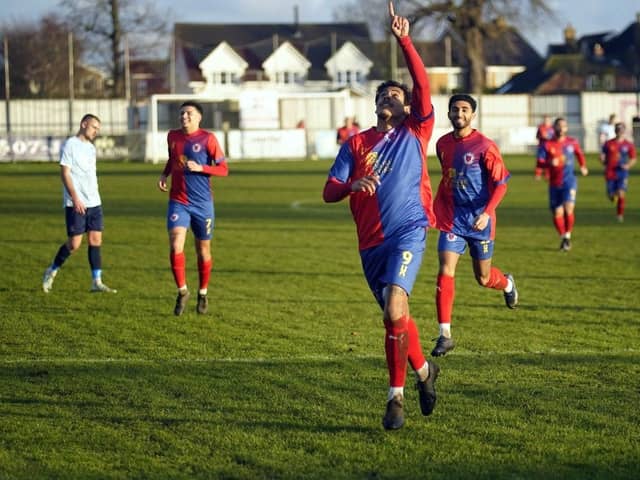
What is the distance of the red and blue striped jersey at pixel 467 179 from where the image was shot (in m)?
10.0

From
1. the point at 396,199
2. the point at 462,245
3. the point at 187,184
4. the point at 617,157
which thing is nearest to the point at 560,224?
the point at 617,157

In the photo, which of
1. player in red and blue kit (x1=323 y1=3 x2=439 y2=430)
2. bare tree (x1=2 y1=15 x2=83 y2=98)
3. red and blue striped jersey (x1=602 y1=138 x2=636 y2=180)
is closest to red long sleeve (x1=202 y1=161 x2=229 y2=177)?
player in red and blue kit (x1=323 y1=3 x2=439 y2=430)

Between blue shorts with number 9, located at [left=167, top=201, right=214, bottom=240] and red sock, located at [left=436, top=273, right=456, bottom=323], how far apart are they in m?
3.13

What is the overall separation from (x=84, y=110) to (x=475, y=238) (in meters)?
53.2

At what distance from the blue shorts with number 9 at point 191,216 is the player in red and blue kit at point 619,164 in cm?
1293

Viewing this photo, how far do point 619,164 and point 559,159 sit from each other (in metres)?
5.04

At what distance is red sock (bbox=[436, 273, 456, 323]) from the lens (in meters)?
9.98

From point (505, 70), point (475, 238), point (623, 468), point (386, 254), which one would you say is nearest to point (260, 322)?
point (475, 238)

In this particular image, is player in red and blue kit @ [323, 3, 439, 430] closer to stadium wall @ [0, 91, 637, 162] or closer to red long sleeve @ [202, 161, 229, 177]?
red long sleeve @ [202, 161, 229, 177]

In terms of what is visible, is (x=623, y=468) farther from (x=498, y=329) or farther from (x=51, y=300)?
(x=51, y=300)

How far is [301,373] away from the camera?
8.90 m

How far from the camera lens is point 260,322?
11594 millimetres

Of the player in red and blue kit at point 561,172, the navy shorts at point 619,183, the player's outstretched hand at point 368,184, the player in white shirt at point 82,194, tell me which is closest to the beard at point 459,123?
the player's outstretched hand at point 368,184

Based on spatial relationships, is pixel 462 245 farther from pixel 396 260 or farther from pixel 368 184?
pixel 368 184
